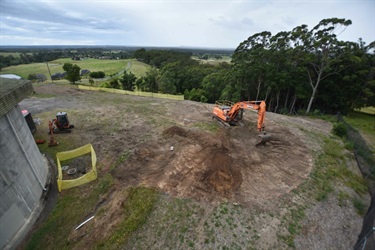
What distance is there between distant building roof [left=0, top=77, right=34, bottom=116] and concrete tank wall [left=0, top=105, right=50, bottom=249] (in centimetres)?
54

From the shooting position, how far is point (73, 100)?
2695cm

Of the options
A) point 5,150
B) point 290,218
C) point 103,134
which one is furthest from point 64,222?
point 290,218

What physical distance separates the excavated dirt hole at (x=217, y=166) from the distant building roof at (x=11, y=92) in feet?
19.8

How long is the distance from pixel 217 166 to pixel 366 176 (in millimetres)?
9948

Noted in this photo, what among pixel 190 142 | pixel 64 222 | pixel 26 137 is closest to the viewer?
pixel 64 222

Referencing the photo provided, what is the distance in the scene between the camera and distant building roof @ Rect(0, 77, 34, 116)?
732 centimetres

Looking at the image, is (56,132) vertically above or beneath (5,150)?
beneath

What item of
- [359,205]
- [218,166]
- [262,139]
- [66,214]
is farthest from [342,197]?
[66,214]

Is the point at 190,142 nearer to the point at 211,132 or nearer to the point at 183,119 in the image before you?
the point at 211,132

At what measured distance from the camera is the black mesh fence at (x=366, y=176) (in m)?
6.62

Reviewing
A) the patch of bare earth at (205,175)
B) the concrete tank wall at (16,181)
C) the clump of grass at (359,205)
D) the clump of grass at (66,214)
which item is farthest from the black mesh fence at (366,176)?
the concrete tank wall at (16,181)

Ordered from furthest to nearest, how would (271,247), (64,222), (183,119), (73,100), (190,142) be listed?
(73,100) → (183,119) → (190,142) → (64,222) → (271,247)

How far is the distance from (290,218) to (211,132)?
9383mm

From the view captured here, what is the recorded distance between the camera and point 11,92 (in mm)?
7922
